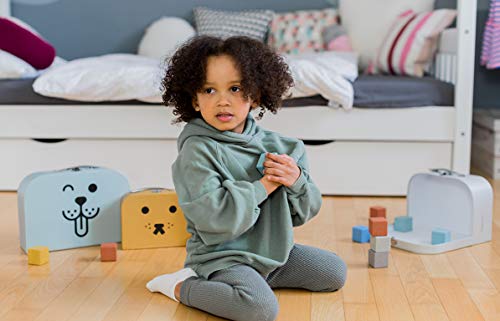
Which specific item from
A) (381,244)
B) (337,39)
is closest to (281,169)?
(381,244)

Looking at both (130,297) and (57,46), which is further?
(57,46)

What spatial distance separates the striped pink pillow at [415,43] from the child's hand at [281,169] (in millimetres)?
1598

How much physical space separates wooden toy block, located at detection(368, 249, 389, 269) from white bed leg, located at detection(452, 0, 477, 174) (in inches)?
37.5

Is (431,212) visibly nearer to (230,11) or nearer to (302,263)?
(302,263)

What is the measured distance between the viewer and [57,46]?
3830mm

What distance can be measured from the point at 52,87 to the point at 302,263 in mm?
1356

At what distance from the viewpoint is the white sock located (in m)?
1.67

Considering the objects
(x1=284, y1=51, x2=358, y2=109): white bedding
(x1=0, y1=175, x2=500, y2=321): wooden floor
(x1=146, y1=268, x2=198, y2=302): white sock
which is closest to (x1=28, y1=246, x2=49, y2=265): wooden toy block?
(x1=0, y1=175, x2=500, y2=321): wooden floor

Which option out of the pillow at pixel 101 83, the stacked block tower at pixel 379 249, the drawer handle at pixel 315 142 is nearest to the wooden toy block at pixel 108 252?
the stacked block tower at pixel 379 249

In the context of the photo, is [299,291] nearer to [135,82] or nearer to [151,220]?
[151,220]

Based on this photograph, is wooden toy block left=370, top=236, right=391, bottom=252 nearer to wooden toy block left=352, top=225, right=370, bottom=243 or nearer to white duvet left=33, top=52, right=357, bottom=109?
wooden toy block left=352, top=225, right=370, bottom=243

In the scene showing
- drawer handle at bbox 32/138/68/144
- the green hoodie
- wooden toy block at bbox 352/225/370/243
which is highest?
the green hoodie

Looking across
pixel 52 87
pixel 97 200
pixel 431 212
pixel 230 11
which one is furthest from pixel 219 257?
pixel 230 11

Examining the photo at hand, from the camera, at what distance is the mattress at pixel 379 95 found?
272cm
